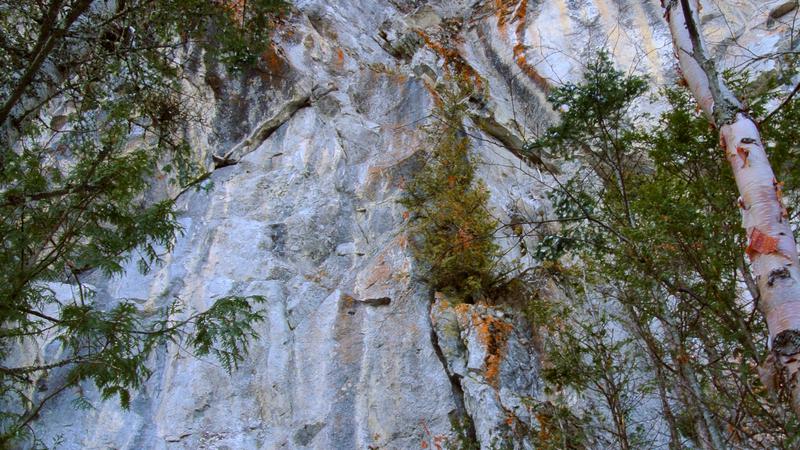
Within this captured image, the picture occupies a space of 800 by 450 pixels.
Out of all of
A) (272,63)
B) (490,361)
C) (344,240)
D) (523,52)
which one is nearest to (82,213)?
(490,361)

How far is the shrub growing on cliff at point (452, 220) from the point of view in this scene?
8805 millimetres

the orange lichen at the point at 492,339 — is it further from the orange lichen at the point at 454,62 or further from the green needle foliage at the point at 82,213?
the orange lichen at the point at 454,62

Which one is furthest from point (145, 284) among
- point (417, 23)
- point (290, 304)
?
point (417, 23)

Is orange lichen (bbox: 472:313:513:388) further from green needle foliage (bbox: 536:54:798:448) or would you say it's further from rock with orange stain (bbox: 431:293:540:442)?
green needle foliage (bbox: 536:54:798:448)

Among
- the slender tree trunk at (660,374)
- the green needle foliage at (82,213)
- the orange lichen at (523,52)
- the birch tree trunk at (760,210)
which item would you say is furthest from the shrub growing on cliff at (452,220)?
the birch tree trunk at (760,210)

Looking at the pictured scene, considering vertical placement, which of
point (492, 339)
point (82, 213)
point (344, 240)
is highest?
point (344, 240)

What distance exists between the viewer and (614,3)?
48.9 feet

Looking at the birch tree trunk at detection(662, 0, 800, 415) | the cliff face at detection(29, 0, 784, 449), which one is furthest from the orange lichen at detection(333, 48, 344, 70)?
the birch tree trunk at detection(662, 0, 800, 415)

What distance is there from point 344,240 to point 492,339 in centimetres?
312

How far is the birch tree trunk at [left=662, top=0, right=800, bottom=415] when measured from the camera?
2879 mm

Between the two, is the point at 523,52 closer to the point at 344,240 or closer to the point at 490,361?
the point at 344,240

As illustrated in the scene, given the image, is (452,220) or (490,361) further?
(452,220)

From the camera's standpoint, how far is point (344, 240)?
1009 centimetres

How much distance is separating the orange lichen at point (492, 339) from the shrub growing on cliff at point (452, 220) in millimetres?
646
